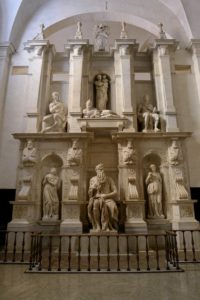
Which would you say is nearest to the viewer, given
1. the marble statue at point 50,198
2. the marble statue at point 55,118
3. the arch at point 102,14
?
the marble statue at point 50,198

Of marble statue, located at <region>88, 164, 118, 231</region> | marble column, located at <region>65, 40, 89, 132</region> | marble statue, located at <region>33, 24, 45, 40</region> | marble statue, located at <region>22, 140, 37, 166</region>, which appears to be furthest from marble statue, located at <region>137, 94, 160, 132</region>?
marble statue, located at <region>33, 24, 45, 40</region>

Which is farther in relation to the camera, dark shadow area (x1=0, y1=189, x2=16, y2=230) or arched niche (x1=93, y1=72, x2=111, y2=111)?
arched niche (x1=93, y1=72, x2=111, y2=111)

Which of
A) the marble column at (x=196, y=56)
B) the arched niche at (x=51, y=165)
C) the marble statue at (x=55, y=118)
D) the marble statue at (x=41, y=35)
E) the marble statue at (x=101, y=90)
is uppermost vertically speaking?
the marble statue at (x=41, y=35)

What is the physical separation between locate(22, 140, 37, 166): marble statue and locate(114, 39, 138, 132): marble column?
303 cm

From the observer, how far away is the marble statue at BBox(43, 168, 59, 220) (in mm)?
7910

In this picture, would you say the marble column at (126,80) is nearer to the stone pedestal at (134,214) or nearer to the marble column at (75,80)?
the marble column at (75,80)

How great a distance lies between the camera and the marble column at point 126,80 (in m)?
8.82

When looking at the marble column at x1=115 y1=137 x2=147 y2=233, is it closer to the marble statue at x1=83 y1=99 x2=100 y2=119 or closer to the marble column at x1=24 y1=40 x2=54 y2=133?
the marble statue at x1=83 y1=99 x2=100 y2=119

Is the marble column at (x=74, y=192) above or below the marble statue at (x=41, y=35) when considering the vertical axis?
below

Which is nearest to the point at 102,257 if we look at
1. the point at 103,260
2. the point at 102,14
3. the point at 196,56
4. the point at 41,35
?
the point at 103,260

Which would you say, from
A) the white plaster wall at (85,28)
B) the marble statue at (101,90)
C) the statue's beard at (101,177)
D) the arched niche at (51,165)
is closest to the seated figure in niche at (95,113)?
the marble statue at (101,90)

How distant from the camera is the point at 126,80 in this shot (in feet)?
30.5

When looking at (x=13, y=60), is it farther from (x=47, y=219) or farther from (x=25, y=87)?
(x=47, y=219)

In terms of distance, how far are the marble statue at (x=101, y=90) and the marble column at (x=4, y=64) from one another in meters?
3.30
